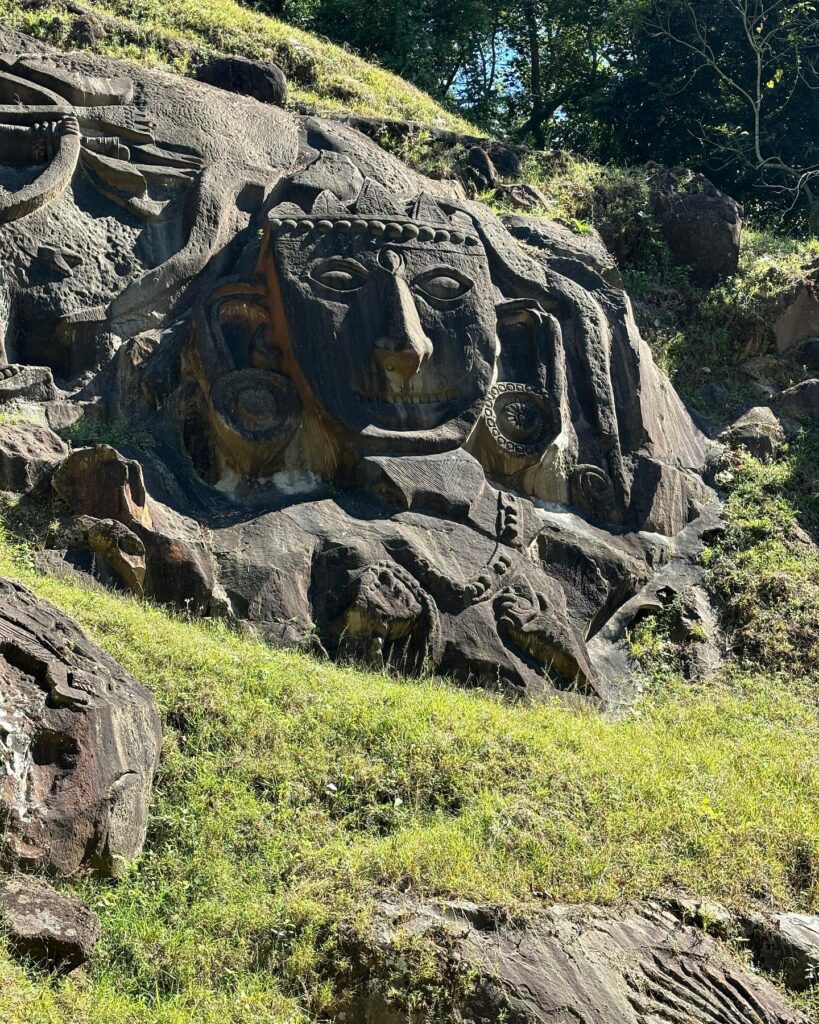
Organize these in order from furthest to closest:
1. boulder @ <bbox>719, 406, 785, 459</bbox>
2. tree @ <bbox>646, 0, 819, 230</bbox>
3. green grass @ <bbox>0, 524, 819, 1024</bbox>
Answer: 1. tree @ <bbox>646, 0, 819, 230</bbox>
2. boulder @ <bbox>719, 406, 785, 459</bbox>
3. green grass @ <bbox>0, 524, 819, 1024</bbox>

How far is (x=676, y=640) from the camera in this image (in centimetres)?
1044

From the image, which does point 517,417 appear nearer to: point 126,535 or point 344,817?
point 126,535

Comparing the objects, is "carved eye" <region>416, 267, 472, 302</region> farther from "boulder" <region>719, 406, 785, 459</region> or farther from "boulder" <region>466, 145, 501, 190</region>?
"boulder" <region>466, 145, 501, 190</region>

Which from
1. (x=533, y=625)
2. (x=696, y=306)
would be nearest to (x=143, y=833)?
(x=533, y=625)

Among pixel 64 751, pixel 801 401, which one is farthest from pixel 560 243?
pixel 64 751

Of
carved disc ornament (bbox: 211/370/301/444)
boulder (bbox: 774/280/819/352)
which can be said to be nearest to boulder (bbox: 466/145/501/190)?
boulder (bbox: 774/280/819/352)

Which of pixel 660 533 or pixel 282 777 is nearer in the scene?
pixel 282 777

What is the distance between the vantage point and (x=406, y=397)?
33.9 ft

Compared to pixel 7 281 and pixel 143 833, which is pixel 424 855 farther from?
pixel 7 281

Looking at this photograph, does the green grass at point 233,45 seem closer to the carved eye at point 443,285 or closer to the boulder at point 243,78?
the boulder at point 243,78

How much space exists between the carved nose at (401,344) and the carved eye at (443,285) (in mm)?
362

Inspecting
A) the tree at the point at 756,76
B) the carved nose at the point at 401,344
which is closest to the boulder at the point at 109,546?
the carved nose at the point at 401,344

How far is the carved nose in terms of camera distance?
10.2 m

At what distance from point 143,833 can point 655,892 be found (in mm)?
2361
